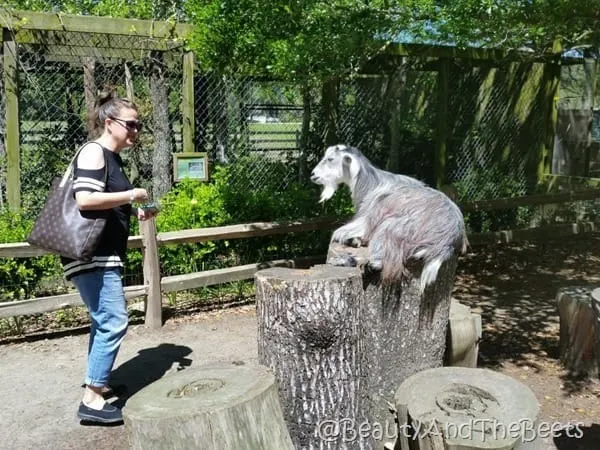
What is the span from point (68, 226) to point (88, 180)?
291 mm

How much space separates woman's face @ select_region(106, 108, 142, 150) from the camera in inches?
135

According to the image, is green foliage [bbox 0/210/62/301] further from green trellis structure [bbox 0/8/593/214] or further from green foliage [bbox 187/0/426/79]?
green foliage [bbox 187/0/426/79]

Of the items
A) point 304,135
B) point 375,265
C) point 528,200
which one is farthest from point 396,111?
point 375,265

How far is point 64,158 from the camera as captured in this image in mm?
6379

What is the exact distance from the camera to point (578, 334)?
460 cm

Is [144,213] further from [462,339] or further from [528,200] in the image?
[528,200]

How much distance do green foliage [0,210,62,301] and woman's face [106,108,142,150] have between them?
8.12ft

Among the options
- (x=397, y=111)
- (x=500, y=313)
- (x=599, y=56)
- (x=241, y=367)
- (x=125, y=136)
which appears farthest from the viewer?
(x=599, y=56)

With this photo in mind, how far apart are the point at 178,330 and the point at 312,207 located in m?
2.32

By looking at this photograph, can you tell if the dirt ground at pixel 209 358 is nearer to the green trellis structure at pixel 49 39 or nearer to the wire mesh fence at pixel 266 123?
the wire mesh fence at pixel 266 123

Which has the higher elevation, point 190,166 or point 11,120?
point 11,120

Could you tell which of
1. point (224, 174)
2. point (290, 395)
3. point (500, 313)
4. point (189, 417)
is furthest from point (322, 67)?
point (189, 417)

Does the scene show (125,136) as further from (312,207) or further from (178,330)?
(312,207)

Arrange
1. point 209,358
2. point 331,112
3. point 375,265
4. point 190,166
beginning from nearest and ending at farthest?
point 375,265
point 209,358
point 190,166
point 331,112
